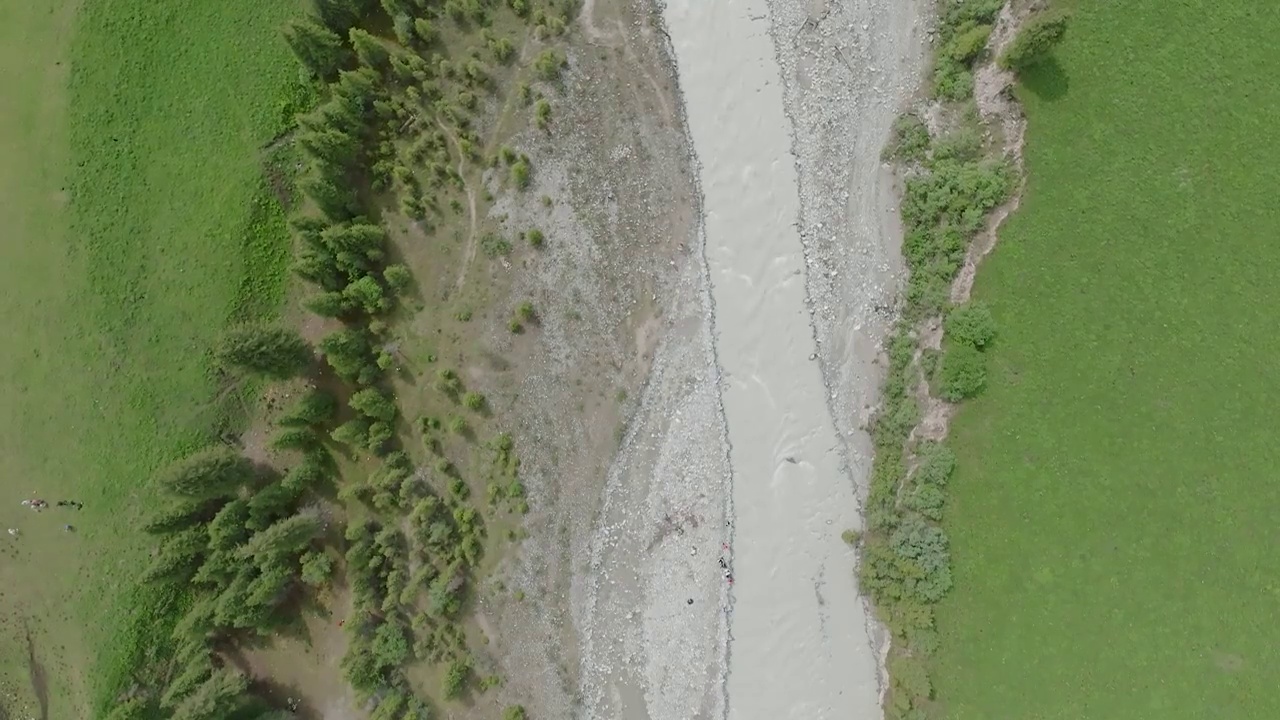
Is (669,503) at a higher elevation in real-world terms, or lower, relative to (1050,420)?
lower

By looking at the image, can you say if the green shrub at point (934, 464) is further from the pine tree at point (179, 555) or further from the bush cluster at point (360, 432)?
the pine tree at point (179, 555)

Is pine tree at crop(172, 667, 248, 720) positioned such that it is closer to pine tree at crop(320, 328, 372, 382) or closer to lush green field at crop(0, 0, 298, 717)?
lush green field at crop(0, 0, 298, 717)

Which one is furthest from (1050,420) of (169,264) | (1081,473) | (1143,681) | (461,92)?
(169,264)

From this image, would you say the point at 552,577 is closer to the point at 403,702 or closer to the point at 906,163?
the point at 403,702

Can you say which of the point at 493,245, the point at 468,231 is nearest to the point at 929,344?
→ the point at 493,245

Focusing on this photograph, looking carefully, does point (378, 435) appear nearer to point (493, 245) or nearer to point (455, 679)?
point (493, 245)

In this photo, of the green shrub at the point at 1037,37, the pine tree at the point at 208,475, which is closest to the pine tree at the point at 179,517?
the pine tree at the point at 208,475
